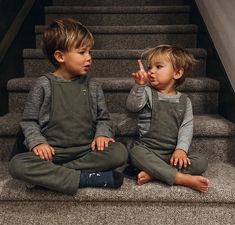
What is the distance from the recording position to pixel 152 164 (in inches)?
51.1

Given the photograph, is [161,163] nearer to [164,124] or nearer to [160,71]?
[164,124]

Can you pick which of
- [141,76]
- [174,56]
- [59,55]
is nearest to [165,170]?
[141,76]

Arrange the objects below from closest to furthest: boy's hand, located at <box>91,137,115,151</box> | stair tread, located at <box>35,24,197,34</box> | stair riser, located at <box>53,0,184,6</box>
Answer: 1. boy's hand, located at <box>91,137,115,151</box>
2. stair tread, located at <box>35,24,197,34</box>
3. stair riser, located at <box>53,0,184,6</box>

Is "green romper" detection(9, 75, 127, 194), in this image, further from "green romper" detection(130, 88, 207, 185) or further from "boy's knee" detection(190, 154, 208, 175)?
"boy's knee" detection(190, 154, 208, 175)

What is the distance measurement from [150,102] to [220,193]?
43 centimetres

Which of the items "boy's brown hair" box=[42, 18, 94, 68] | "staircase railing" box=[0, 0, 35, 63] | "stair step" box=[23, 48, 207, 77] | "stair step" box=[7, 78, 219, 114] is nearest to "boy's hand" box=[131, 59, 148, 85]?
"boy's brown hair" box=[42, 18, 94, 68]

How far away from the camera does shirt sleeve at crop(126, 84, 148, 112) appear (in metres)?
1.40

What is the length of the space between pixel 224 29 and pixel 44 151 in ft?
3.37

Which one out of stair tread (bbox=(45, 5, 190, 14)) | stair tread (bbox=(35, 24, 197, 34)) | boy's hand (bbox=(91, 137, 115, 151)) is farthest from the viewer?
stair tread (bbox=(45, 5, 190, 14))

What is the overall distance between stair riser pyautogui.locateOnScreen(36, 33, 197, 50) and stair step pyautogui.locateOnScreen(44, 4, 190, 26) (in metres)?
0.24

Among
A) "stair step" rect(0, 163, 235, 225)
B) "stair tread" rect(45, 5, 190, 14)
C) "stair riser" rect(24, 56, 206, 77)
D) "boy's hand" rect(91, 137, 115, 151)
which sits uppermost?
"stair tread" rect(45, 5, 190, 14)

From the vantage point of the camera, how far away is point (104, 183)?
1.26 meters

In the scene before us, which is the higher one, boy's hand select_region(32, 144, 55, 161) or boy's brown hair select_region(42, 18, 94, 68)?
boy's brown hair select_region(42, 18, 94, 68)

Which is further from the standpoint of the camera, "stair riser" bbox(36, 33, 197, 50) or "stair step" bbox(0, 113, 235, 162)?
"stair riser" bbox(36, 33, 197, 50)
